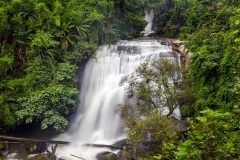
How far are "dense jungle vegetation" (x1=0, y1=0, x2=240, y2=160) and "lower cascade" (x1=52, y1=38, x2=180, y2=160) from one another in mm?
939

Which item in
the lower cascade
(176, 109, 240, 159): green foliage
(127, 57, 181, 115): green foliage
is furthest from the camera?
the lower cascade

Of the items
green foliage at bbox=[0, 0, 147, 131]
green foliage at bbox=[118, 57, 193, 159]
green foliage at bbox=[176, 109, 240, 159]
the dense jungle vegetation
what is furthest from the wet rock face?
green foliage at bbox=[176, 109, 240, 159]

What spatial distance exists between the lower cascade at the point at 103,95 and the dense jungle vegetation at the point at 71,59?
939mm

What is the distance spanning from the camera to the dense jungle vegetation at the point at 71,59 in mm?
8711

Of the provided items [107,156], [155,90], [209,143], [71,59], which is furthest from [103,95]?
[209,143]

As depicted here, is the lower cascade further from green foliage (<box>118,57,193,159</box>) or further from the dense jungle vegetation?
green foliage (<box>118,57,193,159</box>)

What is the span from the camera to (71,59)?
13.5m

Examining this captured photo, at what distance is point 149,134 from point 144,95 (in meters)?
1.69

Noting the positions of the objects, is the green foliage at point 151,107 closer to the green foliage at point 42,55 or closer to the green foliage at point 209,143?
the green foliage at point 42,55

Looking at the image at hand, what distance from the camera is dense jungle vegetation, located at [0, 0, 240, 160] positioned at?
28.6 ft

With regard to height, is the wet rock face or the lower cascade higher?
the lower cascade

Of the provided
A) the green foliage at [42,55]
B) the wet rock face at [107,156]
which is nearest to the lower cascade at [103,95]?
the wet rock face at [107,156]

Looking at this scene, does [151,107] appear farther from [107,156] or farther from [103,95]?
[103,95]

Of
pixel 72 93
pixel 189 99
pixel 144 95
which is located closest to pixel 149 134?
pixel 144 95
